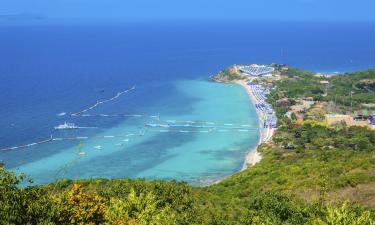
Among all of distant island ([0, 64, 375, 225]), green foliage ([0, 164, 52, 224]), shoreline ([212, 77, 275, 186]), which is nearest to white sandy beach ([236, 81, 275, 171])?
shoreline ([212, 77, 275, 186])

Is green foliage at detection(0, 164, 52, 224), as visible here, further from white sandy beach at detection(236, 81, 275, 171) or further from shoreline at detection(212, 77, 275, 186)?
white sandy beach at detection(236, 81, 275, 171)

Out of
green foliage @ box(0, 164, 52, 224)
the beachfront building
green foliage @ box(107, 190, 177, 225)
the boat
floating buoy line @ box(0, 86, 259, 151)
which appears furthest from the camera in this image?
the beachfront building

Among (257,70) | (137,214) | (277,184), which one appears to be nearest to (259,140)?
(277,184)

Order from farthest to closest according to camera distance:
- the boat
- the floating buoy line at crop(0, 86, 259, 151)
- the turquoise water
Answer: the floating buoy line at crop(0, 86, 259, 151)
the boat
the turquoise water

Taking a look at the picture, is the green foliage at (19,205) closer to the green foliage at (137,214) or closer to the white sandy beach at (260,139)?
the green foliage at (137,214)

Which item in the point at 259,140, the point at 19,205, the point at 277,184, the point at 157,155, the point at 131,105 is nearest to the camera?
the point at 19,205

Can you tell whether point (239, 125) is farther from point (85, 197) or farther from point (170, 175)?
point (85, 197)

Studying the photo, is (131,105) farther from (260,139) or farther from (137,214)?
(137,214)
